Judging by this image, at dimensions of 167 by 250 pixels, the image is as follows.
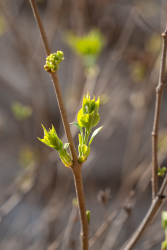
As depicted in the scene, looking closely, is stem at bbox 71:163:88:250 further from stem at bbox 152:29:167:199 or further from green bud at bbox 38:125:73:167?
stem at bbox 152:29:167:199

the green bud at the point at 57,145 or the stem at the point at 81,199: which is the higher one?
the green bud at the point at 57,145

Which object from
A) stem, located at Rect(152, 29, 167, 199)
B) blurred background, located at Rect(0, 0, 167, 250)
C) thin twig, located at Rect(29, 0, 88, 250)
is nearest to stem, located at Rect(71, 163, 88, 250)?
thin twig, located at Rect(29, 0, 88, 250)

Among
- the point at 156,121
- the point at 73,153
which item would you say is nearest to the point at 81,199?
the point at 73,153

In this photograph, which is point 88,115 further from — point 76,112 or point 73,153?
point 76,112

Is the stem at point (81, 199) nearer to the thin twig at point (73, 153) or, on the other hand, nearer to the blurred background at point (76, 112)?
the thin twig at point (73, 153)

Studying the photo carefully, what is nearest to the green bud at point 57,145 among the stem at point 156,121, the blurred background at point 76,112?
the stem at point 156,121
